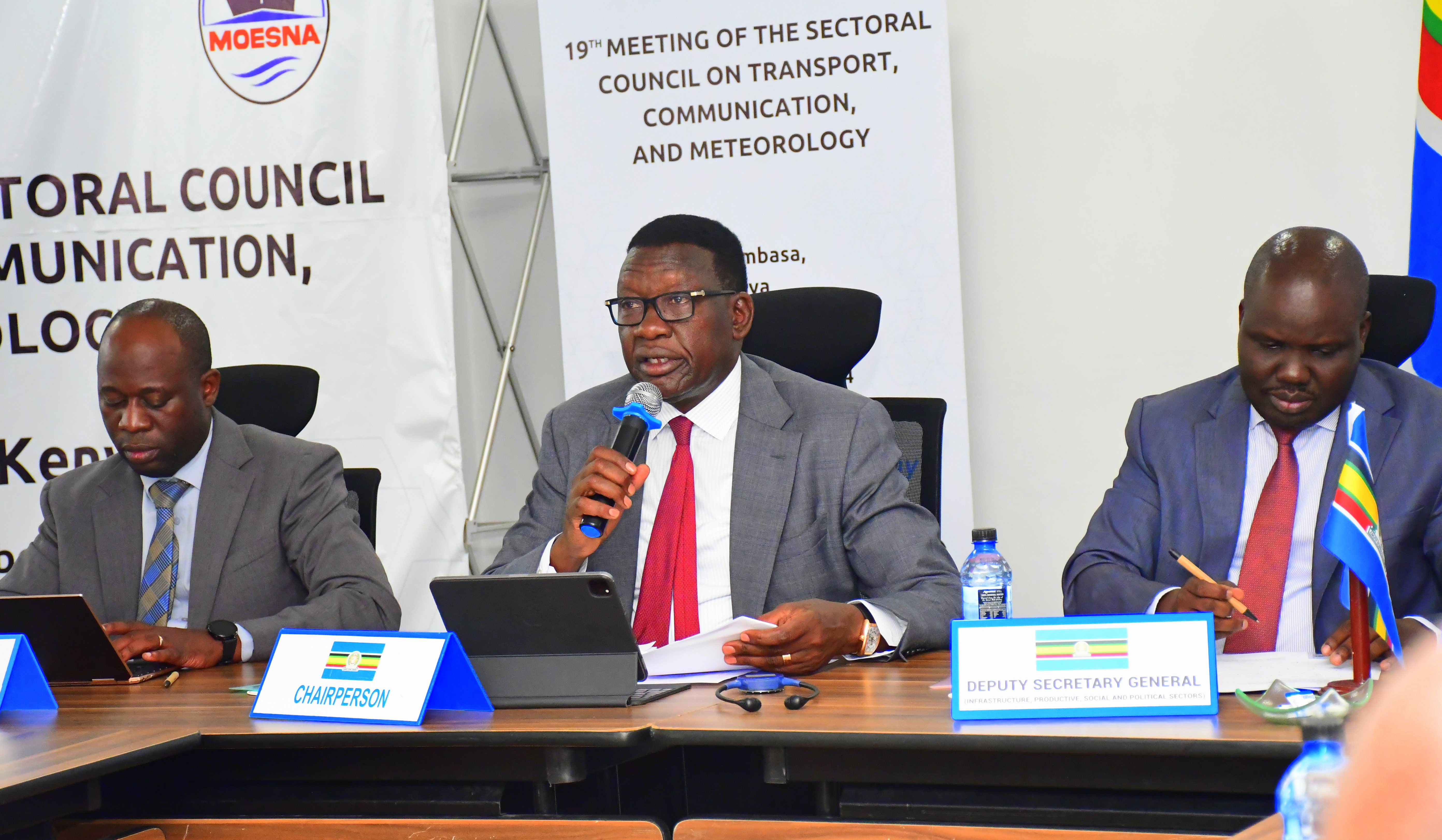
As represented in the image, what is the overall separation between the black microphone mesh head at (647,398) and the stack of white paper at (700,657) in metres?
0.48

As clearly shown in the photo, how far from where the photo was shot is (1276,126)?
166 inches

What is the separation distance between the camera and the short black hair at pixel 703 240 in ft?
8.59

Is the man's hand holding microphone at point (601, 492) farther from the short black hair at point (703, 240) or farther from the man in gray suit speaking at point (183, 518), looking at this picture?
the man in gray suit speaking at point (183, 518)

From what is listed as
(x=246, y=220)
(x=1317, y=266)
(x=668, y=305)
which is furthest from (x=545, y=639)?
(x=246, y=220)

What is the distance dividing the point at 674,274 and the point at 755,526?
19.4 inches

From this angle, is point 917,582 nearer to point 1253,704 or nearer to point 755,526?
point 755,526

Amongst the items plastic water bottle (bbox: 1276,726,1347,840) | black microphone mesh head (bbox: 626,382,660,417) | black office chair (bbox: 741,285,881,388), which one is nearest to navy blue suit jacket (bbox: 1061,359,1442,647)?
black office chair (bbox: 741,285,881,388)

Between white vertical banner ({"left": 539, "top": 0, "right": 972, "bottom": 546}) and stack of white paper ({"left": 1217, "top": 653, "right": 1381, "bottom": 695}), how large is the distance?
205cm

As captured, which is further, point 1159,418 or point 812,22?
point 812,22

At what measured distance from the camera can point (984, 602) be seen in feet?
7.28

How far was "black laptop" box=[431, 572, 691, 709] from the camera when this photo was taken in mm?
1825

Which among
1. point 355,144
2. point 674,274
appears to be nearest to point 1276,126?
point 674,274

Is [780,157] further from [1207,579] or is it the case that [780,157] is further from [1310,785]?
[1310,785]

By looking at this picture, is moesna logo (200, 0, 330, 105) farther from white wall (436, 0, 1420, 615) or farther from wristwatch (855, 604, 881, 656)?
wristwatch (855, 604, 881, 656)
